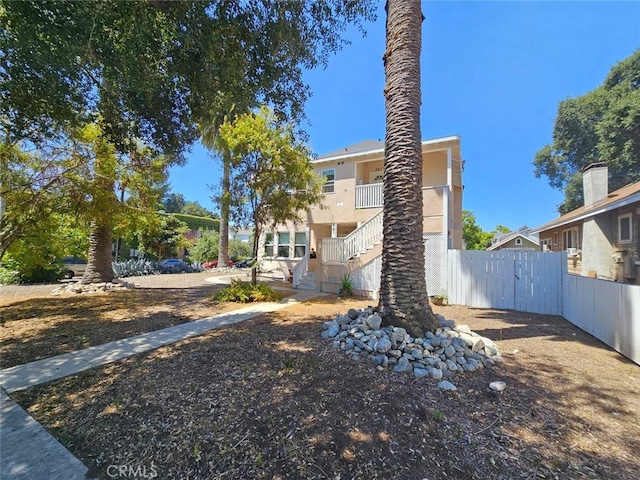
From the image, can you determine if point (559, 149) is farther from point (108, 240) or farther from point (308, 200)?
point (108, 240)

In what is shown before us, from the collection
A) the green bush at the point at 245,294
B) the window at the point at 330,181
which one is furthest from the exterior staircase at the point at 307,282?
the window at the point at 330,181

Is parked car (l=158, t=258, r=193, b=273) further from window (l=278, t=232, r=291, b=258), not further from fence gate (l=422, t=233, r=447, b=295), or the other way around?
fence gate (l=422, t=233, r=447, b=295)

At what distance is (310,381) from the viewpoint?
361 cm

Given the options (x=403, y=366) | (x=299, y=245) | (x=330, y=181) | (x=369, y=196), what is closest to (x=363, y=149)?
(x=330, y=181)

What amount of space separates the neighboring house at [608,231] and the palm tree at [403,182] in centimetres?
864

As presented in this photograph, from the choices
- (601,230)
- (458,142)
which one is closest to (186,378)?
(458,142)

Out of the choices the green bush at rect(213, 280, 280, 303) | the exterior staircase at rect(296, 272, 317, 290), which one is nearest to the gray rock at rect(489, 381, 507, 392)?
the green bush at rect(213, 280, 280, 303)

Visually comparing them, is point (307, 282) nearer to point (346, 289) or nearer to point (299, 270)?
point (299, 270)

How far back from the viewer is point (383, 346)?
13.8ft

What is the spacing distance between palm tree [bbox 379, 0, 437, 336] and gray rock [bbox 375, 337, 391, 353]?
582 mm

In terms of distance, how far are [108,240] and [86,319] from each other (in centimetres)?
606

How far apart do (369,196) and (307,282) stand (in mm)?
5413

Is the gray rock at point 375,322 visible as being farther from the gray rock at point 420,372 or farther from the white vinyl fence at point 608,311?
the white vinyl fence at point 608,311

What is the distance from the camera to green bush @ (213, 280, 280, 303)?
9797mm
